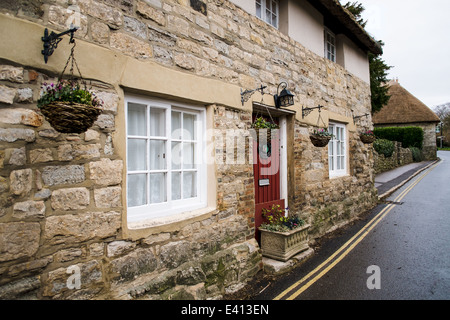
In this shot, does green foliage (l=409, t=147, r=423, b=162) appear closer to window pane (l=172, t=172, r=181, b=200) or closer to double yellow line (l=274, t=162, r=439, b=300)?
double yellow line (l=274, t=162, r=439, b=300)

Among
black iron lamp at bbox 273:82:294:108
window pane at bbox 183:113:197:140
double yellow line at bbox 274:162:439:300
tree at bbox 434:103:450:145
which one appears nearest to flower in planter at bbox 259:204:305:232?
double yellow line at bbox 274:162:439:300

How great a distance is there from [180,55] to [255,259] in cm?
344

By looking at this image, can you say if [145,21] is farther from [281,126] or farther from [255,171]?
[281,126]

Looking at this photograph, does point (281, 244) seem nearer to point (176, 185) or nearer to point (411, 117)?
point (176, 185)

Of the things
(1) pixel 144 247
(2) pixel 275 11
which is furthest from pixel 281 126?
(1) pixel 144 247

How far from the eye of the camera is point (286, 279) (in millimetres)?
4289

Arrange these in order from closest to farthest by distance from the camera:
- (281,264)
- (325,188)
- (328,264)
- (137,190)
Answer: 1. (137,190)
2. (281,264)
3. (328,264)
4. (325,188)

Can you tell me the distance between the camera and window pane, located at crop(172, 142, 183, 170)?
3.58 metres

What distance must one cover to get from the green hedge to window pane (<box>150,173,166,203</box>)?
93.4ft

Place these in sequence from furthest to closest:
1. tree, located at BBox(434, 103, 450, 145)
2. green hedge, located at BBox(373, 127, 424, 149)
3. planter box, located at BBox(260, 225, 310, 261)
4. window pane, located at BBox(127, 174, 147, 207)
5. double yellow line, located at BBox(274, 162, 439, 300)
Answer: tree, located at BBox(434, 103, 450, 145)
green hedge, located at BBox(373, 127, 424, 149)
planter box, located at BBox(260, 225, 310, 261)
double yellow line, located at BBox(274, 162, 439, 300)
window pane, located at BBox(127, 174, 147, 207)

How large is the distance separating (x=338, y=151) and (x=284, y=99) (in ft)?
12.7

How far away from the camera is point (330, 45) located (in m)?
7.71

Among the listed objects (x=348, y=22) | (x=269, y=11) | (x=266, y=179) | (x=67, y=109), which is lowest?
(x=266, y=179)

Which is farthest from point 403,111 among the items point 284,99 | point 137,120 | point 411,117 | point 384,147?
point 137,120
